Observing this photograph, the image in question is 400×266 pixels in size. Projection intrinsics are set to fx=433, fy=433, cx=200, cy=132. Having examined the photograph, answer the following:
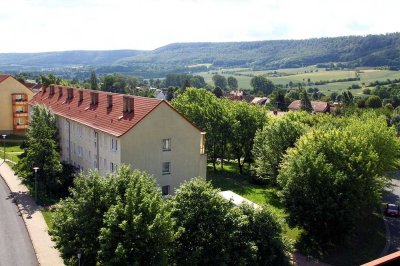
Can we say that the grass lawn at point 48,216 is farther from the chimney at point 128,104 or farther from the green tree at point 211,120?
the green tree at point 211,120

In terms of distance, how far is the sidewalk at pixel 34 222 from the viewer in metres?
31.5

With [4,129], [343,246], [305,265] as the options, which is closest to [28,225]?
[305,265]

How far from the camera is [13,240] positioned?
34.1m

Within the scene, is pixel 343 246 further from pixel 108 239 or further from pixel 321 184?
pixel 108 239

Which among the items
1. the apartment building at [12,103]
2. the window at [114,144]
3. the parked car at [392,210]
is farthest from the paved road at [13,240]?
the apartment building at [12,103]

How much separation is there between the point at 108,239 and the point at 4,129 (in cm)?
6529

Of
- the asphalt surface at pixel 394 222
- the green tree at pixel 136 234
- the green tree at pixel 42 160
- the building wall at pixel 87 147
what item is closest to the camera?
the green tree at pixel 136 234

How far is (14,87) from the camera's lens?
78.6 m

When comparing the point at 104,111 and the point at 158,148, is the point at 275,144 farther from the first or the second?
the point at 104,111

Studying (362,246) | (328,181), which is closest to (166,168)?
(328,181)

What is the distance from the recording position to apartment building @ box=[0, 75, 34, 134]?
7794cm

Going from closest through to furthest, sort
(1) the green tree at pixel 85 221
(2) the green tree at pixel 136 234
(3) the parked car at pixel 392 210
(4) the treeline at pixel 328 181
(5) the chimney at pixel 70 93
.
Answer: (2) the green tree at pixel 136 234
(1) the green tree at pixel 85 221
(4) the treeline at pixel 328 181
(3) the parked car at pixel 392 210
(5) the chimney at pixel 70 93

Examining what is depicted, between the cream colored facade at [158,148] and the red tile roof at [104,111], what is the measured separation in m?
0.63

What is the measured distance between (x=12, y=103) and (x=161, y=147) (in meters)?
48.3
